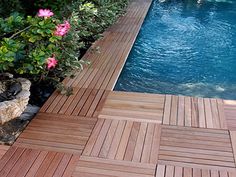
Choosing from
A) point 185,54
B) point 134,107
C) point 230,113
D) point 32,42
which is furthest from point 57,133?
point 185,54

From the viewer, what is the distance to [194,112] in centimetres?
303

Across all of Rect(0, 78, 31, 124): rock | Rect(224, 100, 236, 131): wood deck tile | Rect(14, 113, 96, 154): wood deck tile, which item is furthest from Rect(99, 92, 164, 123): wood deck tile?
Rect(0, 78, 31, 124): rock

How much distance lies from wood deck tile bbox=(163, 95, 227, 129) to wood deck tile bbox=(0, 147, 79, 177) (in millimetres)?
943

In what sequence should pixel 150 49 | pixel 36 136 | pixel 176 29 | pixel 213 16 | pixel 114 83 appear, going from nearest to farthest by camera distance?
pixel 36 136 → pixel 114 83 → pixel 150 49 → pixel 176 29 → pixel 213 16

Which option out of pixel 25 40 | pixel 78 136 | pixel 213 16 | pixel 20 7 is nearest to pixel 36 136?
pixel 78 136

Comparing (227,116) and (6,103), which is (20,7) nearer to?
(6,103)

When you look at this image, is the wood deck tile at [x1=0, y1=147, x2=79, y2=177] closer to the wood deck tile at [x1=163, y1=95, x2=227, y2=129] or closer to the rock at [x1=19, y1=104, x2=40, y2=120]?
the rock at [x1=19, y1=104, x2=40, y2=120]

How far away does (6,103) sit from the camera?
275 cm

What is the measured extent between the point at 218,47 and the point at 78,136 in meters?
3.01

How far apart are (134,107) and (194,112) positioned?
54 cm

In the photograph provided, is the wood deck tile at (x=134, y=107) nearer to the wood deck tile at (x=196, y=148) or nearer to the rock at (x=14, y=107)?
the wood deck tile at (x=196, y=148)

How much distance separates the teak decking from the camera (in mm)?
2340

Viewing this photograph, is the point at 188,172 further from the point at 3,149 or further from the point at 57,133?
the point at 3,149

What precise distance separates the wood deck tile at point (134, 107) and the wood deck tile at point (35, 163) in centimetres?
67
